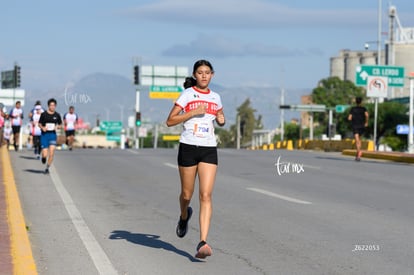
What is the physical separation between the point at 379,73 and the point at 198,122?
45.0 meters

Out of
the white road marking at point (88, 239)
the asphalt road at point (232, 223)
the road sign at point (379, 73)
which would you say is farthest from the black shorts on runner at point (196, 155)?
the road sign at point (379, 73)

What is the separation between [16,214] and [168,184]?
6524 mm

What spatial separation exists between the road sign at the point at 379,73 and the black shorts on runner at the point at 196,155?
141 ft

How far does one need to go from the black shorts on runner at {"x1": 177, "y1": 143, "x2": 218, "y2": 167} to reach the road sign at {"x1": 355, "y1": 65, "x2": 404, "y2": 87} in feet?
141

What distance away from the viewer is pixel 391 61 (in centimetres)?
12900

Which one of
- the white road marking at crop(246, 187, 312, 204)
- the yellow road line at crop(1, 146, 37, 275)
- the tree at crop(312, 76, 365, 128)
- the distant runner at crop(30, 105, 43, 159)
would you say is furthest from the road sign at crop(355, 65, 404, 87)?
the tree at crop(312, 76, 365, 128)

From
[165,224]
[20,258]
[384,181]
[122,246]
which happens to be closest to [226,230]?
[165,224]

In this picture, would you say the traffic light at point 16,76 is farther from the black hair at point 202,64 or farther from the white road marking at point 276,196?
the black hair at point 202,64

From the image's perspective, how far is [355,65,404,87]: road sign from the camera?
51.1m

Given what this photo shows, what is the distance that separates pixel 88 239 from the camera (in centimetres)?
1009

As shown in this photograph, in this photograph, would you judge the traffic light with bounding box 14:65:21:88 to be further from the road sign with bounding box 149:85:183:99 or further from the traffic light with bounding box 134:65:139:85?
the road sign with bounding box 149:85:183:99

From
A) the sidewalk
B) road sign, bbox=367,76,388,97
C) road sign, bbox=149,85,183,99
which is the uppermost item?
road sign, bbox=149,85,183,99

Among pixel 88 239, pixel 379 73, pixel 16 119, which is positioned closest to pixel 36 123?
pixel 16 119

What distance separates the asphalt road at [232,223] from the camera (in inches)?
334
